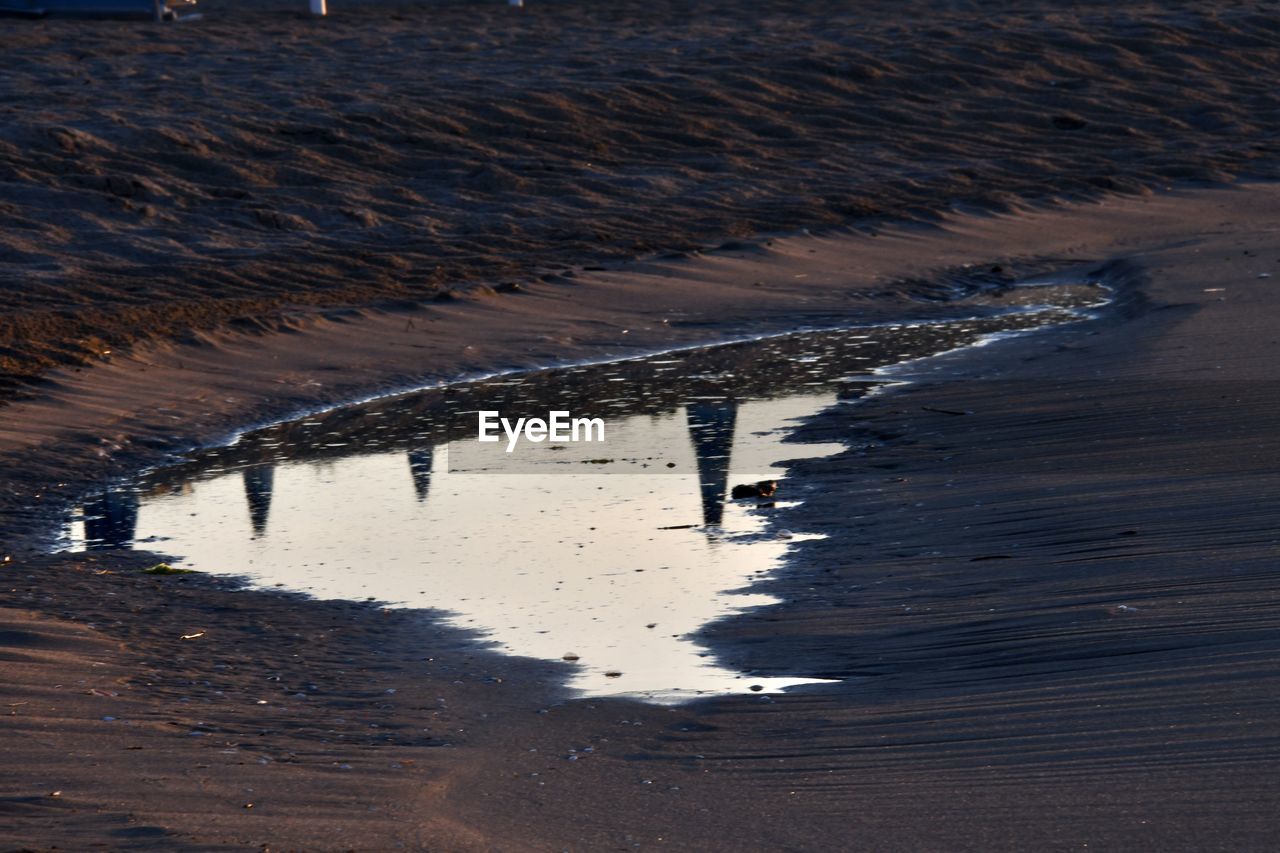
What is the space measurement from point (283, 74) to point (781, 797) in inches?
518

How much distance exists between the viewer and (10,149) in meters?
13.1

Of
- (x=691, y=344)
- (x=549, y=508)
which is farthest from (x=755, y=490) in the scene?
(x=691, y=344)

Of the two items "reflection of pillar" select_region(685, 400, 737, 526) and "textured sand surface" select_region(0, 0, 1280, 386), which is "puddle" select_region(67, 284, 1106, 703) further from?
"textured sand surface" select_region(0, 0, 1280, 386)

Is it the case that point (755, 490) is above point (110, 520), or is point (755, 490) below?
above

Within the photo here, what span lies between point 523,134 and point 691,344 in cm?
499

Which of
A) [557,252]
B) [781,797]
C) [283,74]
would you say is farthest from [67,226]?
[781,797]

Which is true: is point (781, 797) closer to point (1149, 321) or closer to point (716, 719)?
point (716, 719)

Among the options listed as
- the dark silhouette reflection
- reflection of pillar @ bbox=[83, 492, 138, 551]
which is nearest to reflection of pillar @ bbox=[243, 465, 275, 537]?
reflection of pillar @ bbox=[83, 492, 138, 551]

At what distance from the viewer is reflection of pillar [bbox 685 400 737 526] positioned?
7.31 m

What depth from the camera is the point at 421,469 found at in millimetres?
8242

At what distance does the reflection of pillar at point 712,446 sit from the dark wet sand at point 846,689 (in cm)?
34

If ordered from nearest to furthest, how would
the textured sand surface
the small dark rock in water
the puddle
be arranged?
the puddle → the small dark rock in water → the textured sand surface

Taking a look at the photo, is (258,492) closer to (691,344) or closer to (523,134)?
(691,344)

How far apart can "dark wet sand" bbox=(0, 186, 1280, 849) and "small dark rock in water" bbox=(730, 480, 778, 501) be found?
140 mm
